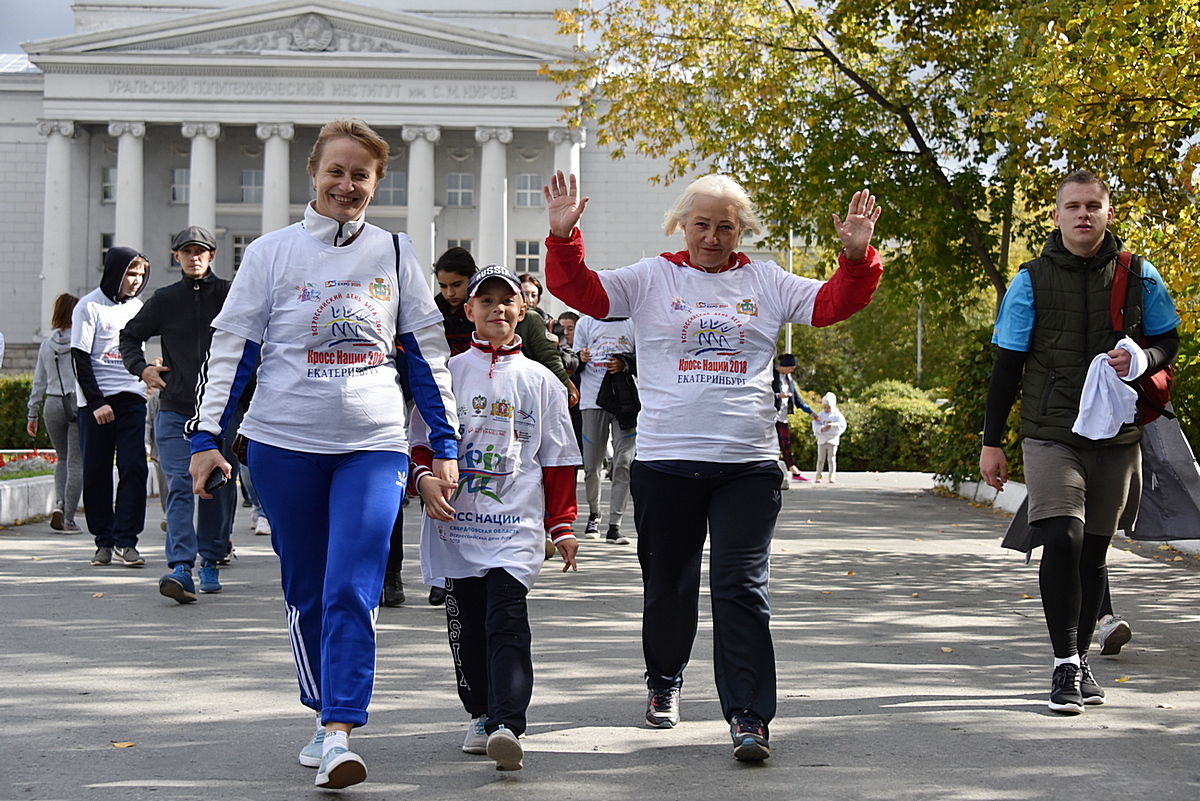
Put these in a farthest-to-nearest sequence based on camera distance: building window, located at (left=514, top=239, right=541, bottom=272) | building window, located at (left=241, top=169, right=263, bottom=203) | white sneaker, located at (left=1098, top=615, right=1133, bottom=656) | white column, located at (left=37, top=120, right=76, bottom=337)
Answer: building window, located at (left=241, top=169, right=263, bottom=203)
building window, located at (left=514, top=239, right=541, bottom=272)
white column, located at (left=37, top=120, right=76, bottom=337)
white sneaker, located at (left=1098, top=615, right=1133, bottom=656)

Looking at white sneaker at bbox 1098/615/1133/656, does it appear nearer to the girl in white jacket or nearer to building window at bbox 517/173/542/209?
the girl in white jacket

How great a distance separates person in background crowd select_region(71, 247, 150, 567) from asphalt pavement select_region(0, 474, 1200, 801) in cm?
33

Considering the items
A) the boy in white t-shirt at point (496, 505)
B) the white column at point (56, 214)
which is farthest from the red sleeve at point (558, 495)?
the white column at point (56, 214)

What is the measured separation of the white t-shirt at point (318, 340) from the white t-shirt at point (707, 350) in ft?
3.00

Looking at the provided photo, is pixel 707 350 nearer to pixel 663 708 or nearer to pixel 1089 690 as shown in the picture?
pixel 663 708

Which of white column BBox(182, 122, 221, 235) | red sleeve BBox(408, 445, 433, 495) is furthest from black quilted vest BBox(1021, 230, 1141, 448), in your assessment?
white column BBox(182, 122, 221, 235)

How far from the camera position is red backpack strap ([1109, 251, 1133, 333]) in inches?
229

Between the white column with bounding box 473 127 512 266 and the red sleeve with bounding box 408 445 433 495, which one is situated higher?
the white column with bounding box 473 127 512 266

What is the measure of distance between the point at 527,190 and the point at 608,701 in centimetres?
5909

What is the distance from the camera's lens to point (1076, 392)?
5770 mm

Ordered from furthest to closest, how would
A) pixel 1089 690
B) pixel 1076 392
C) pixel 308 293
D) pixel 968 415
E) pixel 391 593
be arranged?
1. pixel 968 415
2. pixel 391 593
3. pixel 1076 392
4. pixel 1089 690
5. pixel 308 293

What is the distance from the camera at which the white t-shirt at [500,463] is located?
4.83m

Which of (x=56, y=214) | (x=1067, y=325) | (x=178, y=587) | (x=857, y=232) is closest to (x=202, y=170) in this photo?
(x=56, y=214)

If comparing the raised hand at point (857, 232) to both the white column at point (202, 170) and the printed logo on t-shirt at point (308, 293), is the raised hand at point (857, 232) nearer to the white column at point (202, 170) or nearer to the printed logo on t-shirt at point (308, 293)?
the printed logo on t-shirt at point (308, 293)
